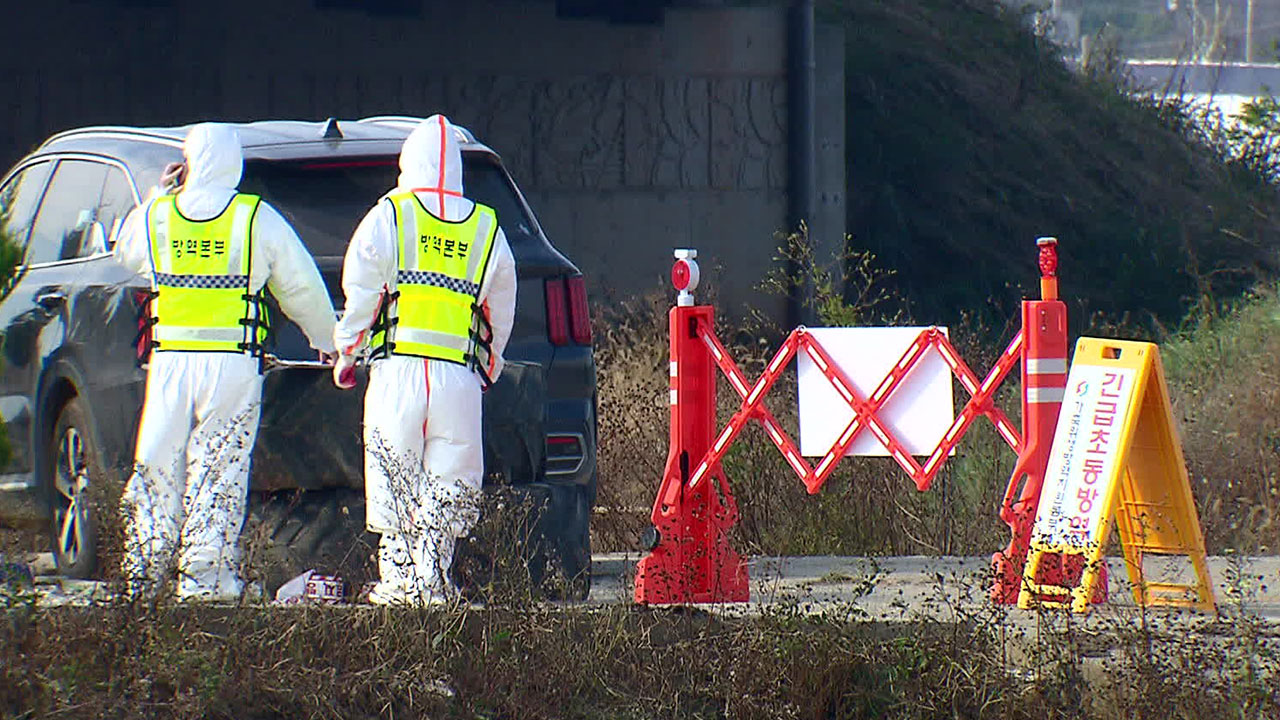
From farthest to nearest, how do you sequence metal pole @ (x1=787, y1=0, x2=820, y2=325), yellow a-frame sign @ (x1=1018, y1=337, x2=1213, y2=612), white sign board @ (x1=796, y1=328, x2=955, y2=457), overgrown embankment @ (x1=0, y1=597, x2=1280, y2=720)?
metal pole @ (x1=787, y1=0, x2=820, y2=325) < white sign board @ (x1=796, y1=328, x2=955, y2=457) < yellow a-frame sign @ (x1=1018, y1=337, x2=1213, y2=612) < overgrown embankment @ (x1=0, y1=597, x2=1280, y2=720)

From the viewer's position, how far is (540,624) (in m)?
A: 6.21

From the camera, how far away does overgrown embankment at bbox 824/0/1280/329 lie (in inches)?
931

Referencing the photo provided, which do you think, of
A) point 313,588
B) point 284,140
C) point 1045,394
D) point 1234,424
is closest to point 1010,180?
point 1234,424

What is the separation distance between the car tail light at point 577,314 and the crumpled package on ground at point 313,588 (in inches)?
60.6

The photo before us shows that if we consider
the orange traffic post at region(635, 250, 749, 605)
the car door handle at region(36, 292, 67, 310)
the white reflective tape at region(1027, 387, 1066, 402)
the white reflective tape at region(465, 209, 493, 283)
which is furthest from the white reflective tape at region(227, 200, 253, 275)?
the white reflective tape at region(1027, 387, 1066, 402)

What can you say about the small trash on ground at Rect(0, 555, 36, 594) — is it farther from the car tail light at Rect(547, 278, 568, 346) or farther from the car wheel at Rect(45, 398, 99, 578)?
the car tail light at Rect(547, 278, 568, 346)

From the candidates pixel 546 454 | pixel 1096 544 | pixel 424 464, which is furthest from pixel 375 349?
pixel 1096 544

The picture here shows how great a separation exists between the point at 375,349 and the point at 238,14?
13013 mm

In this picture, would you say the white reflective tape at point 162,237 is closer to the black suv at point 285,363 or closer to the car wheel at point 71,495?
the black suv at point 285,363

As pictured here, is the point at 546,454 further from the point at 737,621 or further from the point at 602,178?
the point at 602,178

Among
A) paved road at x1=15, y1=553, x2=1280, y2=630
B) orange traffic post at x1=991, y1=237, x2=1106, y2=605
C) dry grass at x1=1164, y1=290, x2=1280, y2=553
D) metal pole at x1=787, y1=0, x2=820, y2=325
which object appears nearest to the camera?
paved road at x1=15, y1=553, x2=1280, y2=630

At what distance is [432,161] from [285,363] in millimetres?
957

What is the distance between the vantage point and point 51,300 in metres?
8.27

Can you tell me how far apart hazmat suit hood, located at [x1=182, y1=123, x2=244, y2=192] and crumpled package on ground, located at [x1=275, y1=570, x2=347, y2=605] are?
146cm
